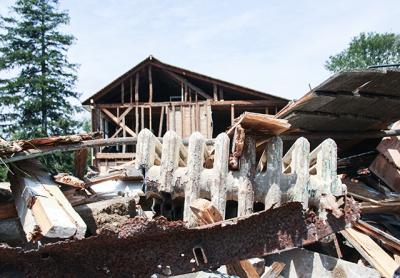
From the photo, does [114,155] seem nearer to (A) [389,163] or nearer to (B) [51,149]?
(A) [389,163]

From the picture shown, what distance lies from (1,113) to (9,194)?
73.9ft

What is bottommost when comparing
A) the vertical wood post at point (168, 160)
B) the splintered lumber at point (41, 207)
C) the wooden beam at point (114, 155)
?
the wooden beam at point (114, 155)

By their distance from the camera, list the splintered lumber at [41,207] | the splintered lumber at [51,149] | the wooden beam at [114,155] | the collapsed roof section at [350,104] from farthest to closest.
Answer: the wooden beam at [114,155] → the collapsed roof section at [350,104] → the splintered lumber at [51,149] → the splintered lumber at [41,207]

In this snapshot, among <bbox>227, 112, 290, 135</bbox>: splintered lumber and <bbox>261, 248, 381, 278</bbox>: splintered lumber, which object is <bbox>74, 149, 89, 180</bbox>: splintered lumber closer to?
<bbox>227, 112, 290, 135</bbox>: splintered lumber

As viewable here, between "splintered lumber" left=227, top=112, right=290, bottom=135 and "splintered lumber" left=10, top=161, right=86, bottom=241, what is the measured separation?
1.33 meters

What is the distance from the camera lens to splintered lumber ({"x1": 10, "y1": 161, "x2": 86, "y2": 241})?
257cm

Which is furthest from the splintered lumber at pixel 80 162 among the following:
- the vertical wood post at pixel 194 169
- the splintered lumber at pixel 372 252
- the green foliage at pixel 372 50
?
the green foliage at pixel 372 50

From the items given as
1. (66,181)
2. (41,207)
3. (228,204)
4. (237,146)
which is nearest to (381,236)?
(228,204)

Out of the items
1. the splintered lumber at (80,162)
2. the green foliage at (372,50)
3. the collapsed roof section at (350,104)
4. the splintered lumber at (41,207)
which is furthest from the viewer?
the green foliage at (372,50)

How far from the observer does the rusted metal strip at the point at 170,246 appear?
7.73 feet

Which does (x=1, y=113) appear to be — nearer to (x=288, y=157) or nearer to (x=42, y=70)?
(x=42, y=70)

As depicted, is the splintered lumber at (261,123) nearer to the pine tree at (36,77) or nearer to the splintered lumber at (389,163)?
the splintered lumber at (389,163)

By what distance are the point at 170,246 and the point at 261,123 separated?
126 cm

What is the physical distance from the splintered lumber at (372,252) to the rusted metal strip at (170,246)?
1.31 meters
